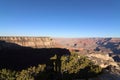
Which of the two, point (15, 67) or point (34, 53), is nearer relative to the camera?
point (15, 67)

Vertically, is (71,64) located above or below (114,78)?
above

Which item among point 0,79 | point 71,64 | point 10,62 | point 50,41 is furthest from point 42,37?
point 0,79

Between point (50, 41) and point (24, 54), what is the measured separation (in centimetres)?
8079

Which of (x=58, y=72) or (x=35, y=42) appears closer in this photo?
(x=58, y=72)

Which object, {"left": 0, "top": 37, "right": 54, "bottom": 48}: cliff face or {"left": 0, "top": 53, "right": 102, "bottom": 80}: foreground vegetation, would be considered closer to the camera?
{"left": 0, "top": 53, "right": 102, "bottom": 80}: foreground vegetation

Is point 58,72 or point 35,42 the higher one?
point 35,42

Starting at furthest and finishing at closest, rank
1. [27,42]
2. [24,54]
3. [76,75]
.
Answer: [27,42] < [24,54] < [76,75]

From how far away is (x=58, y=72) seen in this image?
3966 centimetres

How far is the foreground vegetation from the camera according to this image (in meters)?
37.9

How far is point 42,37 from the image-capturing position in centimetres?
18112

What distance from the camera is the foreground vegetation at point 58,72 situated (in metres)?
37.9

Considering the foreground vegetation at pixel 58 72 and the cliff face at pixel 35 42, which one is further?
the cliff face at pixel 35 42

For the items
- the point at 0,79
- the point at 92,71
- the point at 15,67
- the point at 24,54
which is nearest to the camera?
the point at 0,79

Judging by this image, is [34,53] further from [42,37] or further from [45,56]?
[42,37]
